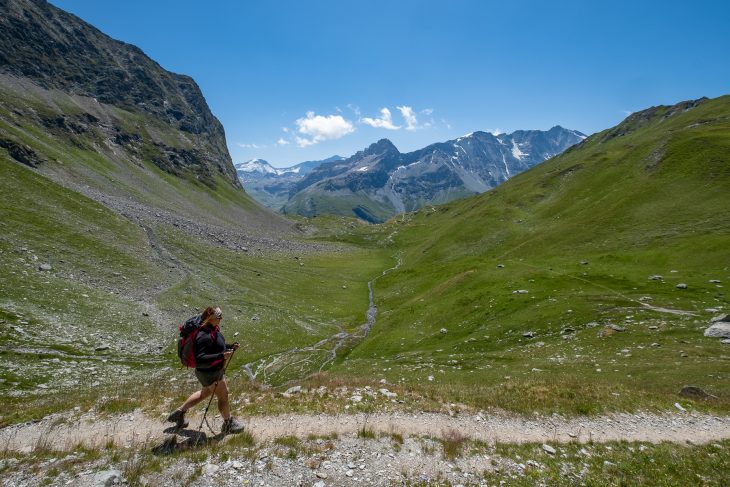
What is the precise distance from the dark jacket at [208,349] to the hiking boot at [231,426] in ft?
7.69

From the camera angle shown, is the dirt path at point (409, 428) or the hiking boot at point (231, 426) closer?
the dirt path at point (409, 428)

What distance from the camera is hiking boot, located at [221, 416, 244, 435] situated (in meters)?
14.9

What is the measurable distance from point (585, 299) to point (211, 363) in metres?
45.4

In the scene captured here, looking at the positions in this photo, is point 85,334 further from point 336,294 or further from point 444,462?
point 336,294

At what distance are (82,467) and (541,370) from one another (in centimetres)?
3036

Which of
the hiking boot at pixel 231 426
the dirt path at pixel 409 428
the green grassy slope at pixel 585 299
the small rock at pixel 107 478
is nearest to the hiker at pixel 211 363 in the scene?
the hiking boot at pixel 231 426

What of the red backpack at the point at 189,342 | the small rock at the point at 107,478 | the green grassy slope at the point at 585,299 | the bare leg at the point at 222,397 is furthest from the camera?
the green grassy slope at the point at 585,299

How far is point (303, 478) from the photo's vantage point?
1269 cm

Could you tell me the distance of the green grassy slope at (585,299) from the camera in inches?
1043

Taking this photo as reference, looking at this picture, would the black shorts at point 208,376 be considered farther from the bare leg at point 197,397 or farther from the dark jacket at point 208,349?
the bare leg at point 197,397

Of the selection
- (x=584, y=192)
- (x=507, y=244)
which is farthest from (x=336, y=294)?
(x=584, y=192)

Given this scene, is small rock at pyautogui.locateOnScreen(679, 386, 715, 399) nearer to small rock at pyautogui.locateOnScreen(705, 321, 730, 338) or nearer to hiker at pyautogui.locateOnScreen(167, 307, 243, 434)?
small rock at pyautogui.locateOnScreen(705, 321, 730, 338)

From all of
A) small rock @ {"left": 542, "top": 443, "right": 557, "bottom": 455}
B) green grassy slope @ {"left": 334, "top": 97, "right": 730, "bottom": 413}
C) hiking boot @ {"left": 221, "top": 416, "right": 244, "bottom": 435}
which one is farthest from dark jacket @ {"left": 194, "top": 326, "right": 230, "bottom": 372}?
small rock @ {"left": 542, "top": 443, "right": 557, "bottom": 455}

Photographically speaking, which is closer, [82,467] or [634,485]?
[82,467]
